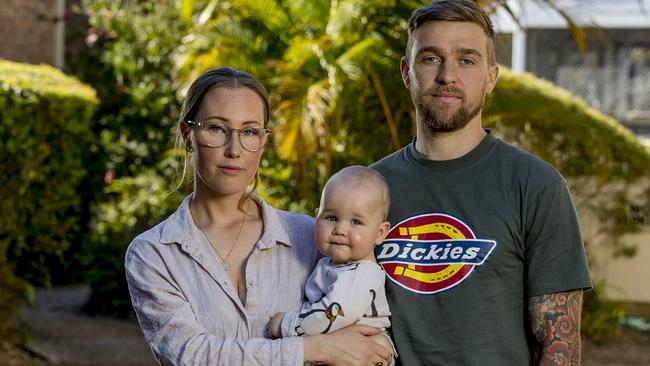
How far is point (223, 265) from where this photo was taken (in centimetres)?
310

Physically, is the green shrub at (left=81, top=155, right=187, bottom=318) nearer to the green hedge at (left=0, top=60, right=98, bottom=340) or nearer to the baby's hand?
the green hedge at (left=0, top=60, right=98, bottom=340)

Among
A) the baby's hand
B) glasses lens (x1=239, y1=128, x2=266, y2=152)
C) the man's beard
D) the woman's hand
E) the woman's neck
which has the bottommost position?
the woman's hand

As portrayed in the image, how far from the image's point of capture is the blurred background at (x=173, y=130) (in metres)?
8.08

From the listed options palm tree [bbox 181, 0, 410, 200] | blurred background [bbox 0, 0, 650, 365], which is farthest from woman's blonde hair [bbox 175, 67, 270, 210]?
palm tree [bbox 181, 0, 410, 200]

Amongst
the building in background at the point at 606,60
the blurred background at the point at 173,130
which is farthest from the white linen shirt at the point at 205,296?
Result: the building in background at the point at 606,60

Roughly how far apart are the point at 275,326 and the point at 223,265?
234 mm

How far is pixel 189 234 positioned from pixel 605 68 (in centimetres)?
1527

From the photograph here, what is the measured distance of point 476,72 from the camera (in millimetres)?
3193

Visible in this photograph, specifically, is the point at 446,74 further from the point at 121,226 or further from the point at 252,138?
the point at 121,226

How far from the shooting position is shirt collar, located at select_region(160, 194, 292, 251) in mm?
3078

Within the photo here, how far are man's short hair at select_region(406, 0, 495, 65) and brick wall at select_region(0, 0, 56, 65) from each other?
978cm

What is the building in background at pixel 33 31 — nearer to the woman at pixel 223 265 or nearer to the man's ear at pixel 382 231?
the woman at pixel 223 265

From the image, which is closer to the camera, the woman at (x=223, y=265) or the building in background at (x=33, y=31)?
the woman at (x=223, y=265)

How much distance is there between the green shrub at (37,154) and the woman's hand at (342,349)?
516cm
